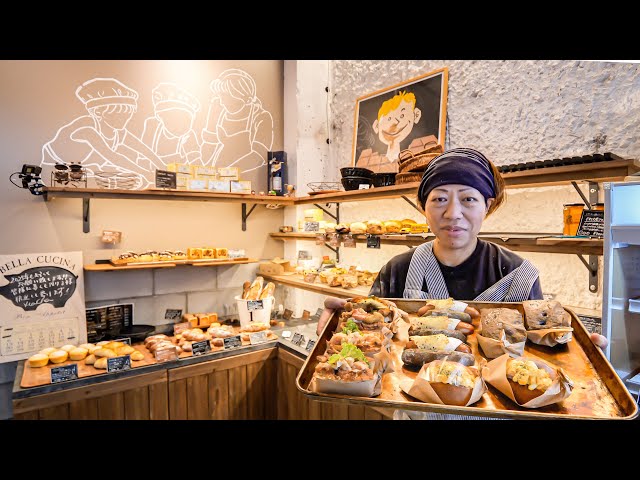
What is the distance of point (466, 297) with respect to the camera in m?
1.44

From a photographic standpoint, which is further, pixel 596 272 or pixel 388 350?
pixel 596 272

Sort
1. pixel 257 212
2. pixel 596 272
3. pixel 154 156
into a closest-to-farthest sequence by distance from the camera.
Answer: pixel 596 272
pixel 154 156
pixel 257 212

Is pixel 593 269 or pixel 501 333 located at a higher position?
pixel 593 269

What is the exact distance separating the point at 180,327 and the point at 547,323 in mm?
2590

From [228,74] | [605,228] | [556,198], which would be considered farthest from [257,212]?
[605,228]

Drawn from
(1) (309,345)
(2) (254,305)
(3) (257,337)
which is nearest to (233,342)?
(3) (257,337)

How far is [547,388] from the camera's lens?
32.5 inches

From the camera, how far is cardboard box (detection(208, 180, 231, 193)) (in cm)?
296

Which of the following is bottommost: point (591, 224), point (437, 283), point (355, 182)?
point (437, 283)

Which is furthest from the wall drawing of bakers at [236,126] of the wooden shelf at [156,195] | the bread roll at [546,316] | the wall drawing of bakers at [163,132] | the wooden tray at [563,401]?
the bread roll at [546,316]

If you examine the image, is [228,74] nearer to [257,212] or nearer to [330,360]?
[257,212]

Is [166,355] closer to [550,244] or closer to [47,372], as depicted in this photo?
[47,372]

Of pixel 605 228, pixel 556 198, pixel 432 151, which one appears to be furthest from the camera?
pixel 432 151
